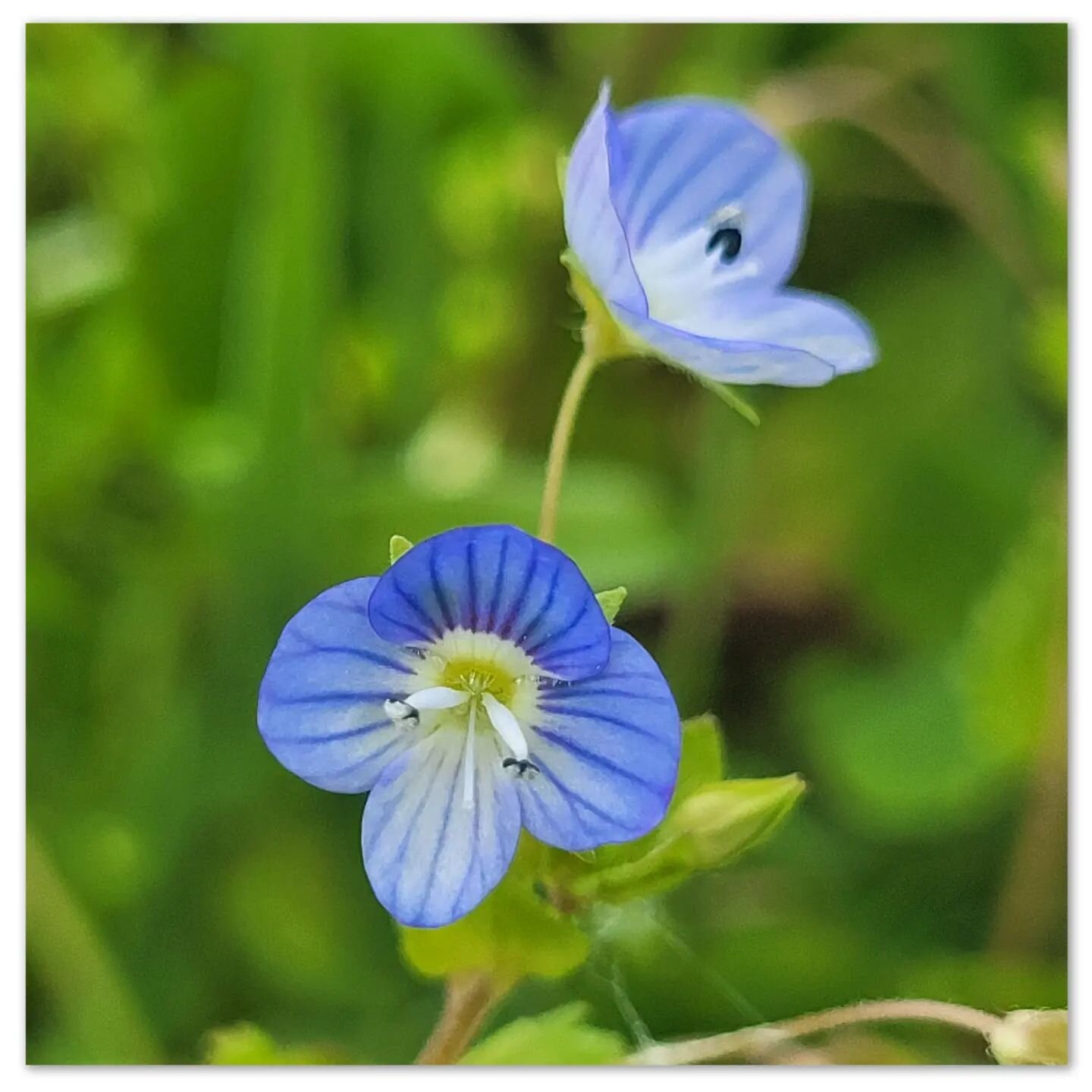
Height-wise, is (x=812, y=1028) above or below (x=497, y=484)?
below

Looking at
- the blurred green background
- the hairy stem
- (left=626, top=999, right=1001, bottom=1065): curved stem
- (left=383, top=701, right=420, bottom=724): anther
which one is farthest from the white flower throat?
the blurred green background

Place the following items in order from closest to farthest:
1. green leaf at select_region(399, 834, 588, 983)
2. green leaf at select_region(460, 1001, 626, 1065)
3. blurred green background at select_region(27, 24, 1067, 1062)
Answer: green leaf at select_region(399, 834, 588, 983) → green leaf at select_region(460, 1001, 626, 1065) → blurred green background at select_region(27, 24, 1067, 1062)

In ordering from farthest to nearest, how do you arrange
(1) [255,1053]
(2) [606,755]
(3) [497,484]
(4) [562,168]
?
(3) [497,484], (1) [255,1053], (4) [562,168], (2) [606,755]

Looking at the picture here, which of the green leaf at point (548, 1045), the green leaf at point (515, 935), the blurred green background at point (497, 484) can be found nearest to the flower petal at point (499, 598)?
the green leaf at point (515, 935)

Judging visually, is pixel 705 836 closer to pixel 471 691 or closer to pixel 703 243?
pixel 471 691

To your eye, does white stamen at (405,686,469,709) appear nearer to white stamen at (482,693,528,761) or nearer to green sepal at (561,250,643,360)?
white stamen at (482,693,528,761)

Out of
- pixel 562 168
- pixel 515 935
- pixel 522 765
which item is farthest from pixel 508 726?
pixel 562 168

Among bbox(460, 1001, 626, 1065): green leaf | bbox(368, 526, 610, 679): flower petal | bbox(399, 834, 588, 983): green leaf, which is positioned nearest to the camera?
bbox(368, 526, 610, 679): flower petal
